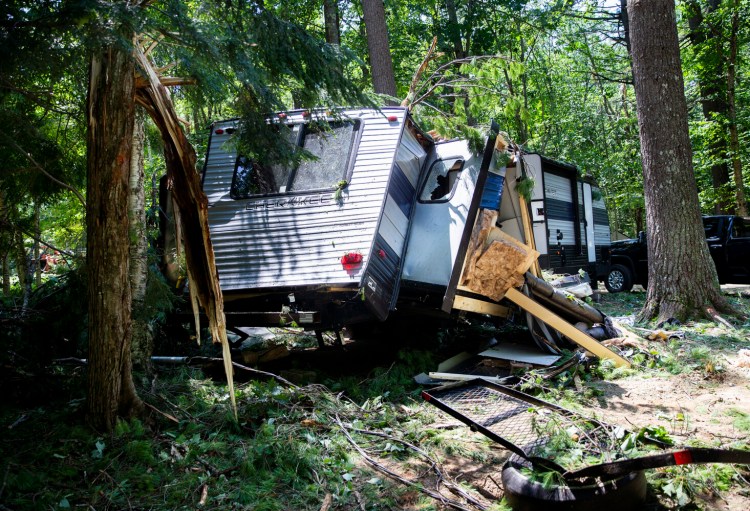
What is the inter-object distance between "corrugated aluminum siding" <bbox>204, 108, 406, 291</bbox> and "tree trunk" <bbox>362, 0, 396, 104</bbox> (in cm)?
498

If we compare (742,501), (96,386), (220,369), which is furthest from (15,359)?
(742,501)

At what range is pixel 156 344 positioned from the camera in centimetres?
646

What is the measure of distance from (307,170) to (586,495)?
4535 mm

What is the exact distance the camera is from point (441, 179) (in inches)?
274

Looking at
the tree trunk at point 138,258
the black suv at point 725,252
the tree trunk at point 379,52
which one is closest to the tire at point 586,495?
the tree trunk at point 138,258

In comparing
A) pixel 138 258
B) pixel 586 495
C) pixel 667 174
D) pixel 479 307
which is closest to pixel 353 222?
pixel 479 307

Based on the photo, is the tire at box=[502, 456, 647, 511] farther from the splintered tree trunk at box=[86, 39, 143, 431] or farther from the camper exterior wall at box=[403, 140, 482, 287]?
the camper exterior wall at box=[403, 140, 482, 287]

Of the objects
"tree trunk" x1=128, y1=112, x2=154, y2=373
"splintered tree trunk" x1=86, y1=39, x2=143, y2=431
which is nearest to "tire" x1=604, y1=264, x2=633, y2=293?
"tree trunk" x1=128, y1=112, x2=154, y2=373

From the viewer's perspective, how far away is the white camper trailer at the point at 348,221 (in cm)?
587

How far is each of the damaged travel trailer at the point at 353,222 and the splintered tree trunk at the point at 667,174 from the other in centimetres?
256

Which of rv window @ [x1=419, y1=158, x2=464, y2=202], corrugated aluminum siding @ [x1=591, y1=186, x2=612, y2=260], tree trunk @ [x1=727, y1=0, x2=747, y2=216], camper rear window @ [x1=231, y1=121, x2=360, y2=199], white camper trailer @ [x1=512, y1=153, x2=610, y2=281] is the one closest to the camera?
camper rear window @ [x1=231, y1=121, x2=360, y2=199]

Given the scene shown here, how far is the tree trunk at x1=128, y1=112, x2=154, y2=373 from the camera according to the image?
5.27 m

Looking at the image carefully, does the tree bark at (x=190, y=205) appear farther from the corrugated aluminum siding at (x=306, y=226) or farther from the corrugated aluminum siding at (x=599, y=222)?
the corrugated aluminum siding at (x=599, y=222)

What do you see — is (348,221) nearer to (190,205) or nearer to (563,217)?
(190,205)
